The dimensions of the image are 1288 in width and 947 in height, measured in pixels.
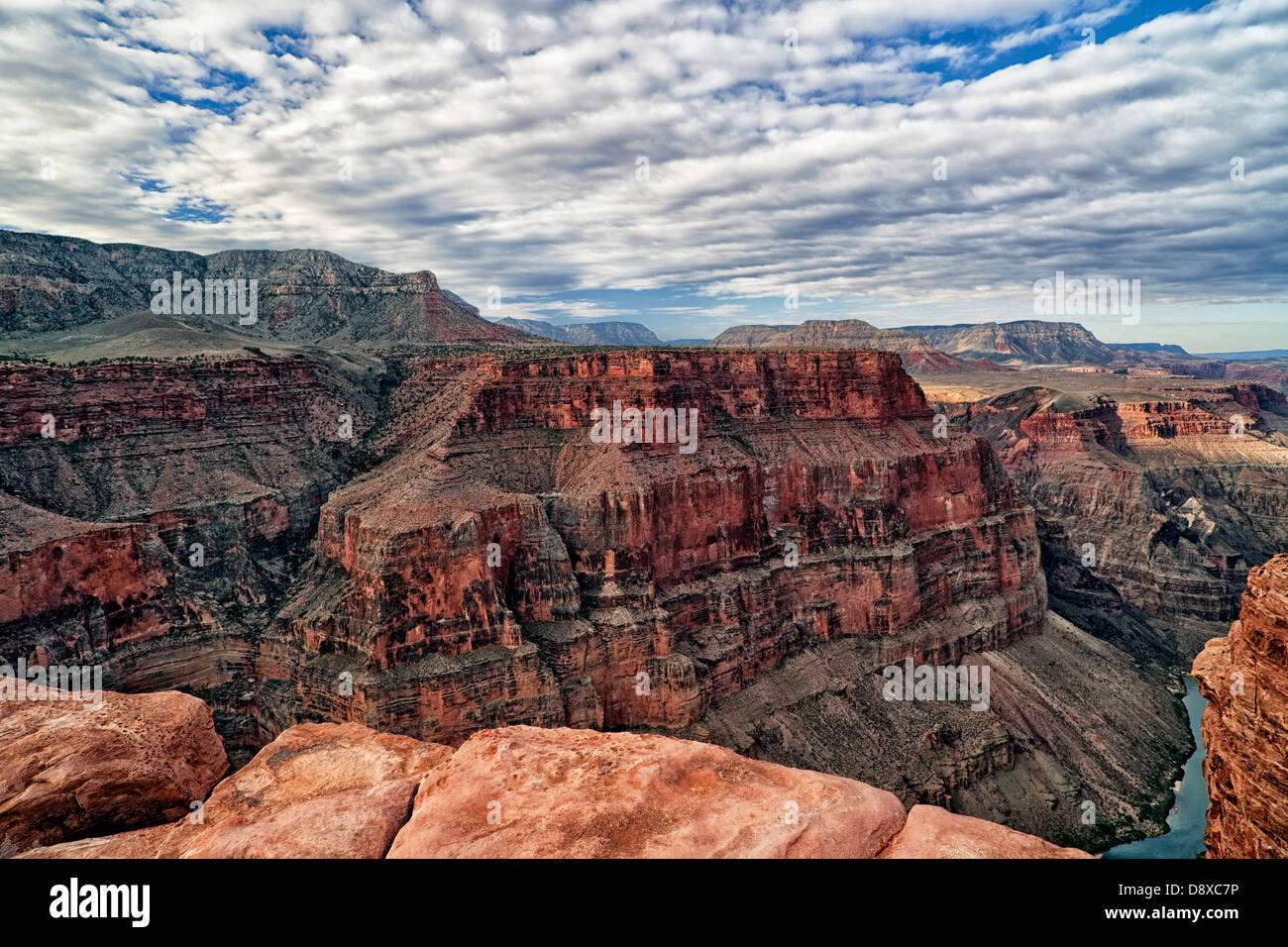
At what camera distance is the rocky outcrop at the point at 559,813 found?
995cm

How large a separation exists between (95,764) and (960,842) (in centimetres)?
1613

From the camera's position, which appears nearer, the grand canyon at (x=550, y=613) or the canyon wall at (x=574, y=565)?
the grand canyon at (x=550, y=613)

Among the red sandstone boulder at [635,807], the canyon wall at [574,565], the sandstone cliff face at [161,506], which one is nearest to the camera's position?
the red sandstone boulder at [635,807]

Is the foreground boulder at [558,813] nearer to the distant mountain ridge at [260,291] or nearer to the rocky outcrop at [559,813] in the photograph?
the rocky outcrop at [559,813]

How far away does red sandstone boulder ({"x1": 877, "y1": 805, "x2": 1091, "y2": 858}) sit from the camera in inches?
380

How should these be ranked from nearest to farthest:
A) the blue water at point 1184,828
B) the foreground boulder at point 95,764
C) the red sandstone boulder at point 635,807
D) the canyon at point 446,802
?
the red sandstone boulder at point 635,807, the canyon at point 446,802, the foreground boulder at point 95,764, the blue water at point 1184,828

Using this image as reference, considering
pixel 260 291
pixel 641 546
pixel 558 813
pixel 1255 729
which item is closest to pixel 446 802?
pixel 558 813

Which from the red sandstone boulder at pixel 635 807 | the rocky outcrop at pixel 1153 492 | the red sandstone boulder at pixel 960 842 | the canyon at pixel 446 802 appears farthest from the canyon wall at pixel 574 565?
the red sandstone boulder at pixel 960 842

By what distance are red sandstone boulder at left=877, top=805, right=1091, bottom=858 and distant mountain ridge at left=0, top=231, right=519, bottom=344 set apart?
9904cm

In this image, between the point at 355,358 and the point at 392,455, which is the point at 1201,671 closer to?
the point at 392,455

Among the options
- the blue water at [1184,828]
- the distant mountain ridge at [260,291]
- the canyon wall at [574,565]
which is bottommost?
the blue water at [1184,828]

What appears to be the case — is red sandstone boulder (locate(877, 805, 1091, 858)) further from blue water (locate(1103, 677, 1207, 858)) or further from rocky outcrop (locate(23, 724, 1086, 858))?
blue water (locate(1103, 677, 1207, 858))

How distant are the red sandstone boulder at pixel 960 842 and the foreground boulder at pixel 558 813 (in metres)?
0.03
